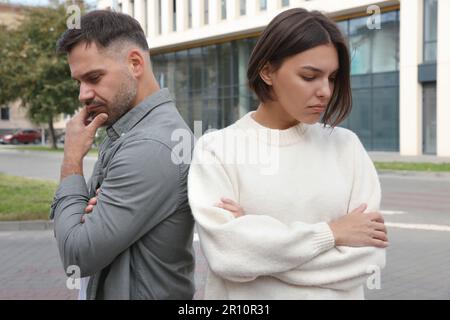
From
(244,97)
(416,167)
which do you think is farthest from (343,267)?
(244,97)

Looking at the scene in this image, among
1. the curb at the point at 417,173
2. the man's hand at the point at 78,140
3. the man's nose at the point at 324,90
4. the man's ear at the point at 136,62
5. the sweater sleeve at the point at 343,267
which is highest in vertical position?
the man's ear at the point at 136,62

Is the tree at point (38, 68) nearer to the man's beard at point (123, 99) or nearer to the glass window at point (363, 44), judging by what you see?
the glass window at point (363, 44)

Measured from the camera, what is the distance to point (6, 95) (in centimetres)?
3700

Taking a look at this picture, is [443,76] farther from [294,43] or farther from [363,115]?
[294,43]

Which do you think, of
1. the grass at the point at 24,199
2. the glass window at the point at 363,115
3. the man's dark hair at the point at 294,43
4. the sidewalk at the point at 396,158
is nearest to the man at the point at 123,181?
the man's dark hair at the point at 294,43

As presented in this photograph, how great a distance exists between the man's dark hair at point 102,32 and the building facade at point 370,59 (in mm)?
16606

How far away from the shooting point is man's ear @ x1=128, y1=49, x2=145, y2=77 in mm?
1798

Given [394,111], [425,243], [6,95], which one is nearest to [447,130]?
[394,111]

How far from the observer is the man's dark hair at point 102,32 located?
176 centimetres

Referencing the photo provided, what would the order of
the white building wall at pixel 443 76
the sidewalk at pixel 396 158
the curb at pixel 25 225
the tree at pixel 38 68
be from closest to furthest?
the curb at pixel 25 225
the sidewalk at pixel 396 158
the white building wall at pixel 443 76
the tree at pixel 38 68

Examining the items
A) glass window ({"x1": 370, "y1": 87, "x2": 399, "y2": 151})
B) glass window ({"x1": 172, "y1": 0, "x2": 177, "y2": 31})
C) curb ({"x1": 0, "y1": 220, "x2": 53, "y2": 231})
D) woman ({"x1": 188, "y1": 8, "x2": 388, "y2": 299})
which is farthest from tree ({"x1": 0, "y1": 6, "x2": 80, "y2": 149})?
woman ({"x1": 188, "y1": 8, "x2": 388, "y2": 299})

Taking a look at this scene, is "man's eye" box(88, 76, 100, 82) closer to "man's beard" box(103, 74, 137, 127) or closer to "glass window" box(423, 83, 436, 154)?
"man's beard" box(103, 74, 137, 127)
